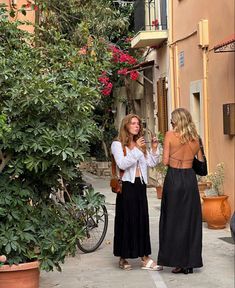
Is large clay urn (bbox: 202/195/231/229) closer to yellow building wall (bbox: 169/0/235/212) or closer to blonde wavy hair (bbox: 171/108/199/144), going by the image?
yellow building wall (bbox: 169/0/235/212)

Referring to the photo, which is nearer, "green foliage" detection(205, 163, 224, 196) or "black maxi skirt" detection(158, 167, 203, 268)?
"black maxi skirt" detection(158, 167, 203, 268)

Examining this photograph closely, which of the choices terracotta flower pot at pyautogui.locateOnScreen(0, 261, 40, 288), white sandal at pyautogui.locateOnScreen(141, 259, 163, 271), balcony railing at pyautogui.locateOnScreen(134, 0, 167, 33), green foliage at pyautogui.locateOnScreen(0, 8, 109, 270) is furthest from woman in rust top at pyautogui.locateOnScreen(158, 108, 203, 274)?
balcony railing at pyautogui.locateOnScreen(134, 0, 167, 33)

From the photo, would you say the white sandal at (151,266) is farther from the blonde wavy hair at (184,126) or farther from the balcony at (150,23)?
the balcony at (150,23)

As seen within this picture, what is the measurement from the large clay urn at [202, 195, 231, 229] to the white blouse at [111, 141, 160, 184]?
258 cm

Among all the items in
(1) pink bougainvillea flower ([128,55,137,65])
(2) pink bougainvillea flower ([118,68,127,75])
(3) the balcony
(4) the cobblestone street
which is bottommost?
(4) the cobblestone street

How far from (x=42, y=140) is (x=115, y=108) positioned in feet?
55.9

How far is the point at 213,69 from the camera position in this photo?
9734 mm

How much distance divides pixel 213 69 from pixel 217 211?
8.10ft

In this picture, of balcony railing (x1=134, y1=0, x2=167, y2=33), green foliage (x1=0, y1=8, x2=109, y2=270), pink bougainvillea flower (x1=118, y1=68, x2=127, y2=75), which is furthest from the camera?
pink bougainvillea flower (x1=118, y1=68, x2=127, y2=75)

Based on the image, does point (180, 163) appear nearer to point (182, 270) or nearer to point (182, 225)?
point (182, 225)

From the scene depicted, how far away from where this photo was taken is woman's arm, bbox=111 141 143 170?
20.4 feet

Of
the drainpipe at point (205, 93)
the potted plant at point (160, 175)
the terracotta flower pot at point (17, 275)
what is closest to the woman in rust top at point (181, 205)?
the terracotta flower pot at point (17, 275)

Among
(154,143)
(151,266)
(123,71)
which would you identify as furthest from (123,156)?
(123,71)

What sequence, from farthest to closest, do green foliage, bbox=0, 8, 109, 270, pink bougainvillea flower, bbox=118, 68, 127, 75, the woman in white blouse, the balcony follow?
pink bougainvillea flower, bbox=118, 68, 127, 75 < the balcony < the woman in white blouse < green foliage, bbox=0, 8, 109, 270
